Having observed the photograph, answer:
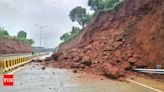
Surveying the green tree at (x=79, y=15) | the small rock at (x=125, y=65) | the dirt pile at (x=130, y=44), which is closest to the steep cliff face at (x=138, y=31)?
the dirt pile at (x=130, y=44)

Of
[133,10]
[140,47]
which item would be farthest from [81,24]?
[140,47]

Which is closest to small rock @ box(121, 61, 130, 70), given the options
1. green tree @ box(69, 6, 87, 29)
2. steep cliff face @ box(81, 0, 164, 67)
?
steep cliff face @ box(81, 0, 164, 67)

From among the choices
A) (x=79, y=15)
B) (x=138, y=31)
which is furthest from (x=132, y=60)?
(x=79, y=15)

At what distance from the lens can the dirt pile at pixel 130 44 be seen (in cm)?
2431

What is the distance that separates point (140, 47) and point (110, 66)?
11.1 feet

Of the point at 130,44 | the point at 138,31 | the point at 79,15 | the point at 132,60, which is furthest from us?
the point at 79,15

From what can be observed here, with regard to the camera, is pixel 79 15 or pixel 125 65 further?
pixel 79 15

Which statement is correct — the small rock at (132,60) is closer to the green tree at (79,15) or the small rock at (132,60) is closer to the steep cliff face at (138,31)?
the steep cliff face at (138,31)

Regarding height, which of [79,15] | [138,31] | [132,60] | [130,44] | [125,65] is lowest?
[125,65]

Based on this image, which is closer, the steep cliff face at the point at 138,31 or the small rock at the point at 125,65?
the small rock at the point at 125,65

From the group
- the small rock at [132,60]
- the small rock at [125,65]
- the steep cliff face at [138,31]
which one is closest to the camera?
the small rock at [125,65]

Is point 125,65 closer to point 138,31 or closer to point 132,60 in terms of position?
→ point 132,60

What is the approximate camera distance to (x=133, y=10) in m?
35.3

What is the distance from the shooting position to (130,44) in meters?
28.9
